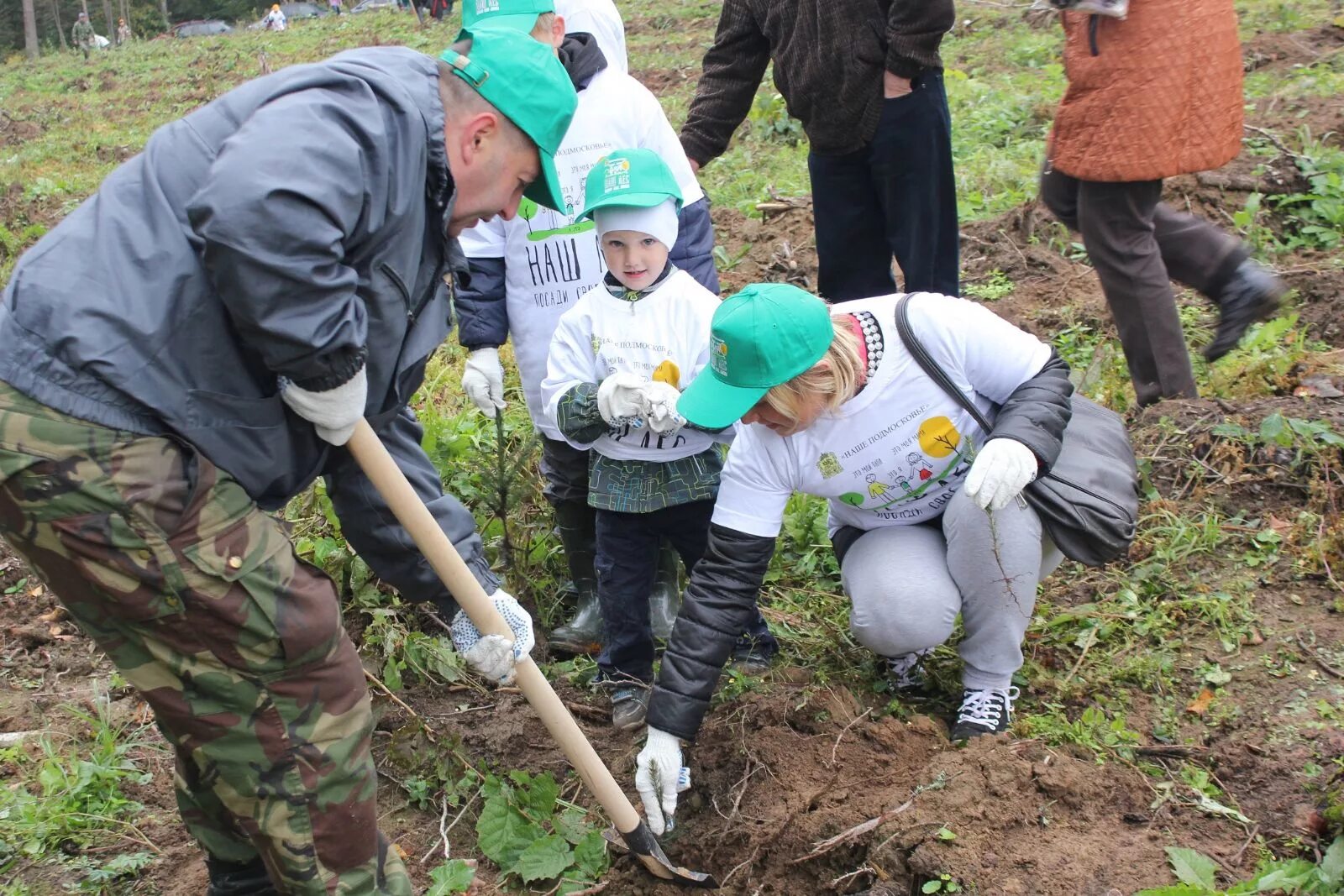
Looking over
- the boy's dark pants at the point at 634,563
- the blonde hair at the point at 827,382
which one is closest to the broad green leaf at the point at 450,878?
the boy's dark pants at the point at 634,563

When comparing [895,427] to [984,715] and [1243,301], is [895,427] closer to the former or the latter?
[984,715]

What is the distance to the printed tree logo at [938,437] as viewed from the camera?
2.62m

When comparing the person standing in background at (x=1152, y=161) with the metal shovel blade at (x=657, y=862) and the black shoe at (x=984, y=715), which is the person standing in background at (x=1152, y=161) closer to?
the black shoe at (x=984, y=715)

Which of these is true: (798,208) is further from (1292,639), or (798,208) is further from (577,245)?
(1292,639)

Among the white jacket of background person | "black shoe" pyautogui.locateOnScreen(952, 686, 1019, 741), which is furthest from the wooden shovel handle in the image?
the white jacket of background person

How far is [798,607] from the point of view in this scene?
11.3 feet

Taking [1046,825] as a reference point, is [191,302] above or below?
above

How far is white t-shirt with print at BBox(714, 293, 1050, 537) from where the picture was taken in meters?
2.59

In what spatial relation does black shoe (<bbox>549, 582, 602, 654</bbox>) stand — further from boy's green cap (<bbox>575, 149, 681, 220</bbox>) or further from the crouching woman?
boy's green cap (<bbox>575, 149, 681, 220</bbox>)

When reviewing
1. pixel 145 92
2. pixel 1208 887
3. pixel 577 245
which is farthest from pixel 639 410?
pixel 145 92

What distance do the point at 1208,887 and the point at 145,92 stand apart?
60.9 ft

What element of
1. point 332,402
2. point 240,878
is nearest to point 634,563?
point 240,878

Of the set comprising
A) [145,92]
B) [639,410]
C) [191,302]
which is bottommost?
[145,92]

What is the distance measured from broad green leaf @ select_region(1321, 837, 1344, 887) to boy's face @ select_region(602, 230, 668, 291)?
1914 mm
